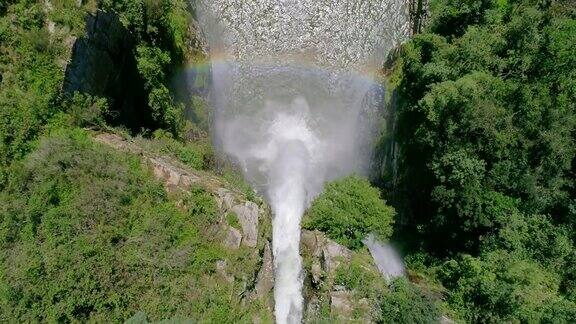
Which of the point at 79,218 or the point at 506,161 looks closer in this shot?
the point at 79,218

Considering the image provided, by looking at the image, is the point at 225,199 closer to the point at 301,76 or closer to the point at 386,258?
the point at 386,258

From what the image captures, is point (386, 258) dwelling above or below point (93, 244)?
above

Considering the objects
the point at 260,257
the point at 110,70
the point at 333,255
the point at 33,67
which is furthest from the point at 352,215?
the point at 33,67

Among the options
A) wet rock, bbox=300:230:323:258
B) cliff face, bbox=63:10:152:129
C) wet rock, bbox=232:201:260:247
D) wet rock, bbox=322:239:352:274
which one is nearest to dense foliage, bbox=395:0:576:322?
wet rock, bbox=322:239:352:274

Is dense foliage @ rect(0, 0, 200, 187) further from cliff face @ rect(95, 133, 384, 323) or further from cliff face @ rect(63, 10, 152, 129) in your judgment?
cliff face @ rect(95, 133, 384, 323)

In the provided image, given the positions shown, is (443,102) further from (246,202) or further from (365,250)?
(246,202)

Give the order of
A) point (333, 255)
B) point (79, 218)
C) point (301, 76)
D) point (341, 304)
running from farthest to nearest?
point (301, 76) → point (333, 255) → point (341, 304) → point (79, 218)
